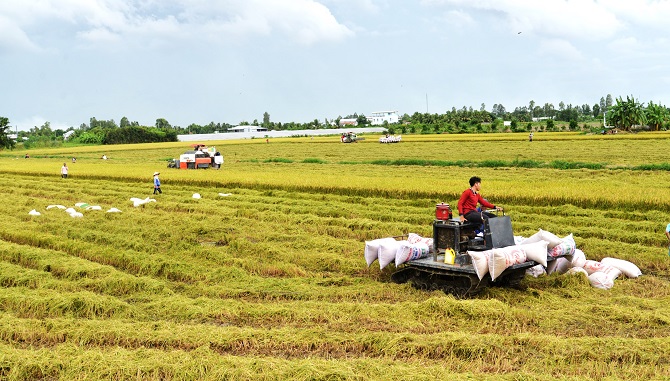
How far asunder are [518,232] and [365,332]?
8.22 metres

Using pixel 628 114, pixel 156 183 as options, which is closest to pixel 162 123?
pixel 628 114

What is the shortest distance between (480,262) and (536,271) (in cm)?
208

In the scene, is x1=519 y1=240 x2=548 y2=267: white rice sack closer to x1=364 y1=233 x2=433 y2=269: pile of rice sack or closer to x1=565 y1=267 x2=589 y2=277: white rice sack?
x1=565 y1=267 x2=589 y2=277: white rice sack

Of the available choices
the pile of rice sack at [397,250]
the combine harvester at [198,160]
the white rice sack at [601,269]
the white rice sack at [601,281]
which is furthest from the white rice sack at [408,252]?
the combine harvester at [198,160]

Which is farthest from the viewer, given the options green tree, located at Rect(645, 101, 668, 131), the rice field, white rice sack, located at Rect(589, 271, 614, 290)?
green tree, located at Rect(645, 101, 668, 131)

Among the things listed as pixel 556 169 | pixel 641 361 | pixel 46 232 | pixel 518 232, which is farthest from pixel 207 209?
pixel 556 169

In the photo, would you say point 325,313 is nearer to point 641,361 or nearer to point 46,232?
point 641,361

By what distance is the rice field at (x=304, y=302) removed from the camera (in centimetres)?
677

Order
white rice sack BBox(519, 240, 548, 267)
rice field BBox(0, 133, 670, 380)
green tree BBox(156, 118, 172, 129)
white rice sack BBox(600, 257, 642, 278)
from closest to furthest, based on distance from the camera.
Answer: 1. rice field BBox(0, 133, 670, 380)
2. white rice sack BBox(519, 240, 548, 267)
3. white rice sack BBox(600, 257, 642, 278)
4. green tree BBox(156, 118, 172, 129)

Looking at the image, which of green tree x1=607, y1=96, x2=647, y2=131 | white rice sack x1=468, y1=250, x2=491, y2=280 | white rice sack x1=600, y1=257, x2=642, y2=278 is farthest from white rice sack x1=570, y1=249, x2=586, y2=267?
green tree x1=607, y1=96, x2=647, y2=131

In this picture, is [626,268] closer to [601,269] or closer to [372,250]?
[601,269]

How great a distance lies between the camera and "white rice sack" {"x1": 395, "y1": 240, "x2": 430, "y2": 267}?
10297 mm

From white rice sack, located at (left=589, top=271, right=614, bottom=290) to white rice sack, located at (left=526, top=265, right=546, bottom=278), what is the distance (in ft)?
2.78

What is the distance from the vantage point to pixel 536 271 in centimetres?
1084
